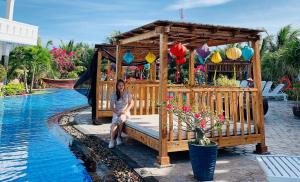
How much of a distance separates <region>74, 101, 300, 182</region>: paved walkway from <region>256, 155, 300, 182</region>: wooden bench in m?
0.89

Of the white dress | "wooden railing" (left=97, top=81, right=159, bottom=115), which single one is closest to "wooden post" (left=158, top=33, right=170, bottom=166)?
the white dress

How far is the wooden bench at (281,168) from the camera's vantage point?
8.60ft

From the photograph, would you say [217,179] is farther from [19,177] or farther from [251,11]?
[251,11]

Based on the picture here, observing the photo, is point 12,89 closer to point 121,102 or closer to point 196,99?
point 121,102

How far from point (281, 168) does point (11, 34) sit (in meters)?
18.2

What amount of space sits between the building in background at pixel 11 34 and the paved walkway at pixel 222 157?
462 inches

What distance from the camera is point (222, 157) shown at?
5246 millimetres

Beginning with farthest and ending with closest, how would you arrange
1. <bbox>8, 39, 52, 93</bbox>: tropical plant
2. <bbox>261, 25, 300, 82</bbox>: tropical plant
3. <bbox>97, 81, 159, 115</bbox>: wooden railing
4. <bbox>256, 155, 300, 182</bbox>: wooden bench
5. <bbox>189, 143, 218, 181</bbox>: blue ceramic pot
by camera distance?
1. <bbox>8, 39, 52, 93</bbox>: tropical plant
2. <bbox>261, 25, 300, 82</bbox>: tropical plant
3. <bbox>97, 81, 159, 115</bbox>: wooden railing
4. <bbox>189, 143, 218, 181</bbox>: blue ceramic pot
5. <bbox>256, 155, 300, 182</bbox>: wooden bench

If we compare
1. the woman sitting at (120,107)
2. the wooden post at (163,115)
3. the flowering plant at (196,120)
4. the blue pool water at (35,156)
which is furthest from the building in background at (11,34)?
the flowering plant at (196,120)

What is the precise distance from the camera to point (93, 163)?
4801mm

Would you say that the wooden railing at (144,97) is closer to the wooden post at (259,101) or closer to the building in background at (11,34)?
the wooden post at (259,101)

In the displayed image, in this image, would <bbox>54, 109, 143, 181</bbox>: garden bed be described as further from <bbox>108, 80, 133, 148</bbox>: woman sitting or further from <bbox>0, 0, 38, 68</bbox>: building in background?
<bbox>0, 0, 38, 68</bbox>: building in background

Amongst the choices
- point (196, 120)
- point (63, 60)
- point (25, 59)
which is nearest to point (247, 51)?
point (196, 120)

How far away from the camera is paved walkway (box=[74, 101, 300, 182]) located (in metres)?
4.12
